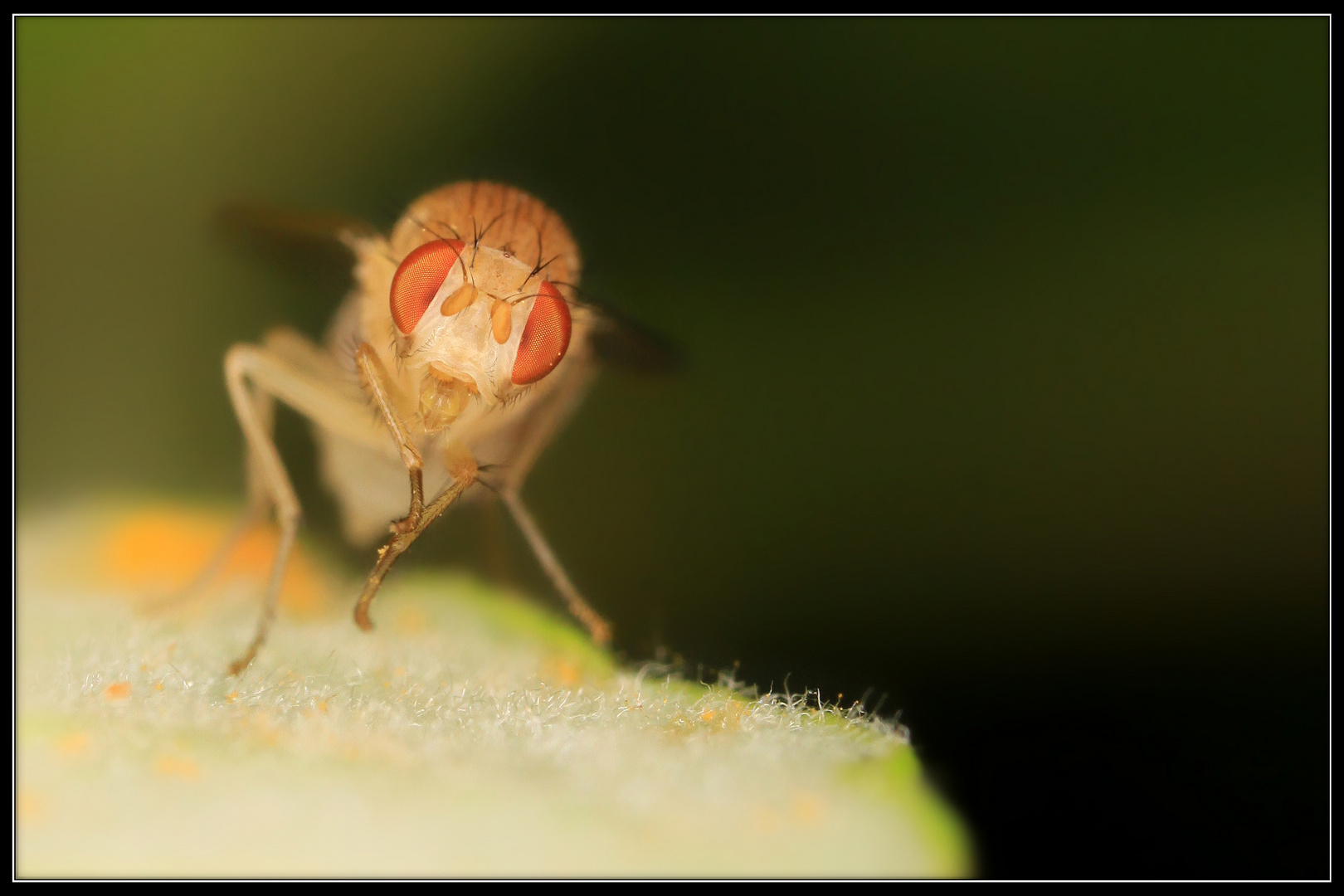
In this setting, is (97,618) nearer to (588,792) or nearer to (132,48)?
(588,792)

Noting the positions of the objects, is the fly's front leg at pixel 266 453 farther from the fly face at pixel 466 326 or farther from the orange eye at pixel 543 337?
the orange eye at pixel 543 337

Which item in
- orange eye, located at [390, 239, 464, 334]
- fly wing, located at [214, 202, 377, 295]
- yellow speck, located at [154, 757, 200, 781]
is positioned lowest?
yellow speck, located at [154, 757, 200, 781]

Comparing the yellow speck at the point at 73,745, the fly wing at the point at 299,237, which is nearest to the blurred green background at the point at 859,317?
the fly wing at the point at 299,237

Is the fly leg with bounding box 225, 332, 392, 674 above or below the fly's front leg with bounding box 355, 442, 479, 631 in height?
above

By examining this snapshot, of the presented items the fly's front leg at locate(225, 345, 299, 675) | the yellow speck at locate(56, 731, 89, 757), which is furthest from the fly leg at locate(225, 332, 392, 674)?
the yellow speck at locate(56, 731, 89, 757)

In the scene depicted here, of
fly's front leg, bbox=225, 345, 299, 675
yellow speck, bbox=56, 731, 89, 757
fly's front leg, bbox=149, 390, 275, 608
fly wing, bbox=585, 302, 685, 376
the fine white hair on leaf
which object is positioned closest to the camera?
the fine white hair on leaf

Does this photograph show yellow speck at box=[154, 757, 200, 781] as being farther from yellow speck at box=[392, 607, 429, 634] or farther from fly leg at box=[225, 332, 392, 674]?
fly leg at box=[225, 332, 392, 674]

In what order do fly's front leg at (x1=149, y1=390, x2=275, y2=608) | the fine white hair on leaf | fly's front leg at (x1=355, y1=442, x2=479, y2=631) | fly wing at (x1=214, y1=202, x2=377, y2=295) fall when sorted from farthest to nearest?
fly wing at (x1=214, y1=202, x2=377, y2=295) < fly's front leg at (x1=149, y1=390, x2=275, y2=608) < fly's front leg at (x1=355, y1=442, x2=479, y2=631) < the fine white hair on leaf
